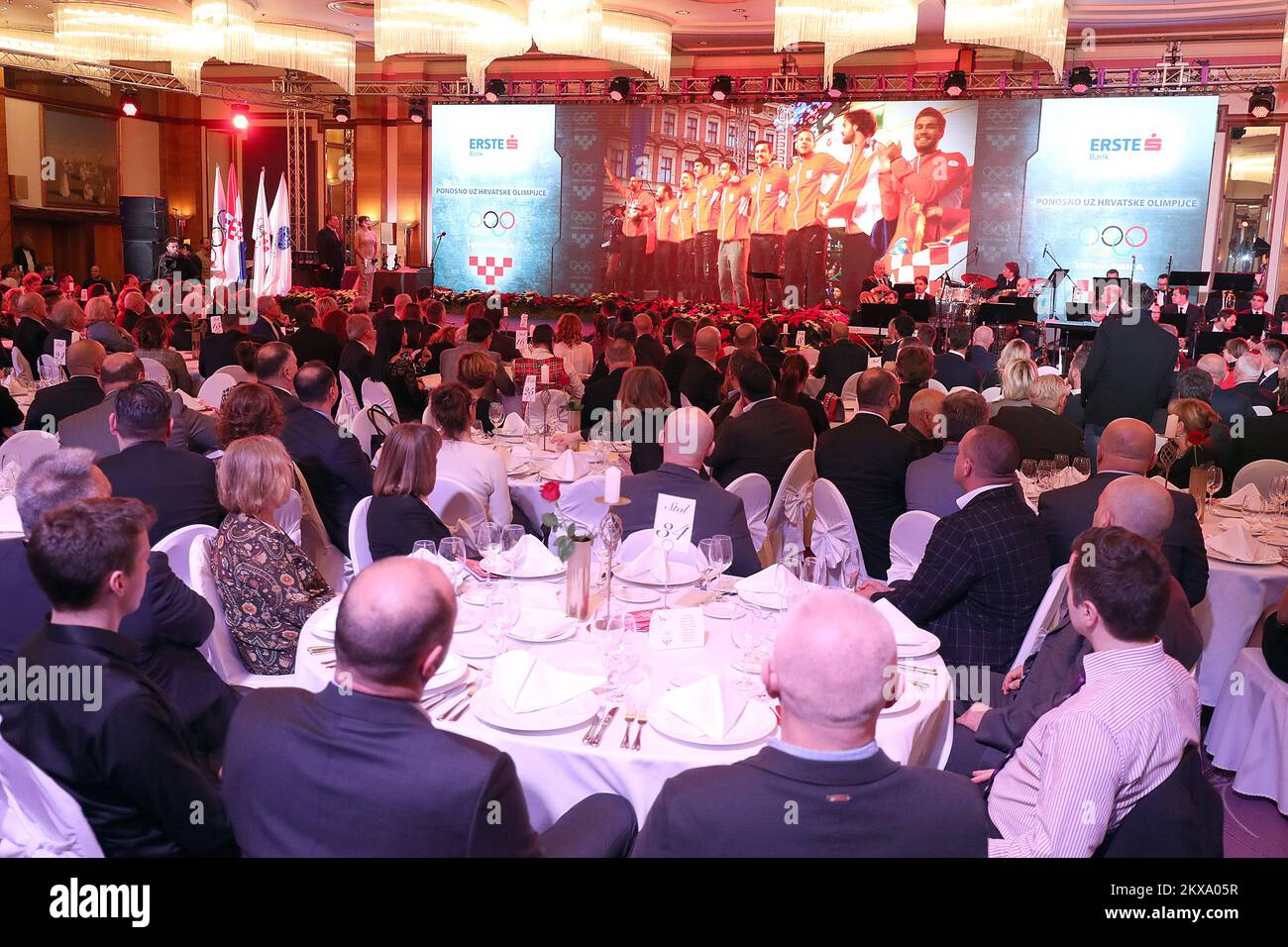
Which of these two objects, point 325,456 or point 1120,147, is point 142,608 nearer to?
point 325,456

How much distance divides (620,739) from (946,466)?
2877mm

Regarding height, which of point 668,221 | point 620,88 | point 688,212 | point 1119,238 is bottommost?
point 1119,238

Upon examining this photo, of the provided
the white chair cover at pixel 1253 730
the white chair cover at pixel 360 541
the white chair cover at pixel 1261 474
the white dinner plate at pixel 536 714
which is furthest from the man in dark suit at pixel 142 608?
the white chair cover at pixel 1261 474

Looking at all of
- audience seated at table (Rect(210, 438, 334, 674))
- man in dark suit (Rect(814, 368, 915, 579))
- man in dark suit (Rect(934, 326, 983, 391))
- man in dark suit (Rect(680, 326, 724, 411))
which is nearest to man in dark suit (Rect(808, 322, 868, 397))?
man in dark suit (Rect(934, 326, 983, 391))

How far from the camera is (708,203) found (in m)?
18.6

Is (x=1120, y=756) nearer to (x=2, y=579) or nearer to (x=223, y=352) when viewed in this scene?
(x=2, y=579)

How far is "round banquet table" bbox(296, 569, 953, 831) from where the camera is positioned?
2510 mm

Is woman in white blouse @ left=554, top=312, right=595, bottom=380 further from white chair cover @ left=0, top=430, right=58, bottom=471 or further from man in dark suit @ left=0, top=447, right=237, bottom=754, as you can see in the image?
man in dark suit @ left=0, top=447, right=237, bottom=754

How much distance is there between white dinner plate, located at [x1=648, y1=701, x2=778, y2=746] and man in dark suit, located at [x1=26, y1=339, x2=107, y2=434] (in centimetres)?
497

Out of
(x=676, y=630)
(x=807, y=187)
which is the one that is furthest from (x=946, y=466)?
(x=807, y=187)

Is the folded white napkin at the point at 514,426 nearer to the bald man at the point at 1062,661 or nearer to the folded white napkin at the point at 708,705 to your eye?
the bald man at the point at 1062,661
